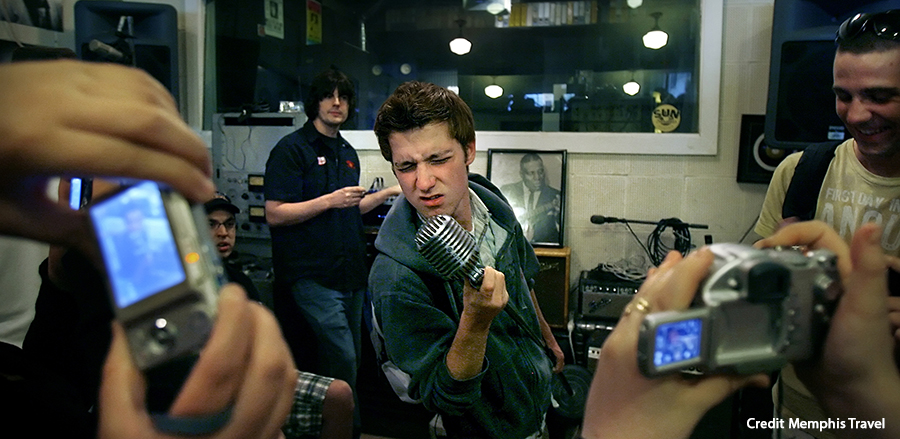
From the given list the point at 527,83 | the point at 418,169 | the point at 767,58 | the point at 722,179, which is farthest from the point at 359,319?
the point at 767,58

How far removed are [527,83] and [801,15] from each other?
144cm

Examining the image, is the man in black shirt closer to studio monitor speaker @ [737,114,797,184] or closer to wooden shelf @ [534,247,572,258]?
wooden shelf @ [534,247,572,258]

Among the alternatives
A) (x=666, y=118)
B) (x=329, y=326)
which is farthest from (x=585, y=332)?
(x=666, y=118)

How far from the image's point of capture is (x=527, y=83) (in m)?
3.07

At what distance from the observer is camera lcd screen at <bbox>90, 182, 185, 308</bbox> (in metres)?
0.26

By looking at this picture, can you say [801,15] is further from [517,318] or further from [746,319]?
[746,319]

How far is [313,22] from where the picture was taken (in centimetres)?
344

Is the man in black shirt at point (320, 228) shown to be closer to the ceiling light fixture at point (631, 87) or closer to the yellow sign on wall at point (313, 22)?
the yellow sign on wall at point (313, 22)

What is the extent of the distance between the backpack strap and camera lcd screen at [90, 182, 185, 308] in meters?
0.95

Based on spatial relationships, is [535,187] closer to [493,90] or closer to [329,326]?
[493,90]

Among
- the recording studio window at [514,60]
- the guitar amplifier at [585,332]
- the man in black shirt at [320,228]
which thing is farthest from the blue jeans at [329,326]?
the recording studio window at [514,60]

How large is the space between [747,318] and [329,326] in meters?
1.85

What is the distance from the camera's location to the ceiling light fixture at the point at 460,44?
321 centimetres

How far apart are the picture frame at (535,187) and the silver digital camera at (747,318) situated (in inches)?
93.5
